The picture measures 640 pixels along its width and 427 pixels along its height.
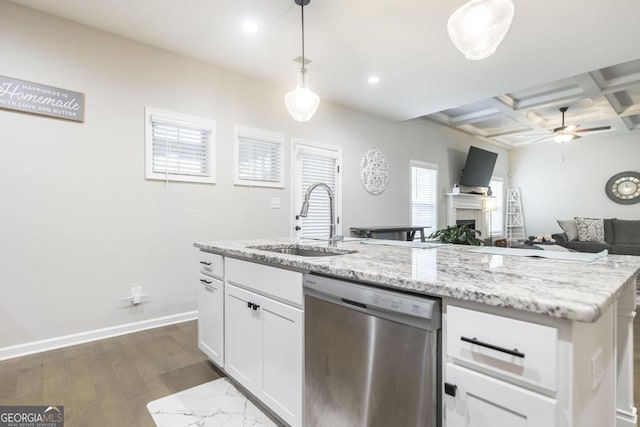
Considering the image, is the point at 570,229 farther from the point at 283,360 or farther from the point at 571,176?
the point at 283,360

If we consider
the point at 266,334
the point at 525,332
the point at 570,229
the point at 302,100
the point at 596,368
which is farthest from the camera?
the point at 570,229

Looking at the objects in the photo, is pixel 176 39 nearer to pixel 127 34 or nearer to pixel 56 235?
pixel 127 34

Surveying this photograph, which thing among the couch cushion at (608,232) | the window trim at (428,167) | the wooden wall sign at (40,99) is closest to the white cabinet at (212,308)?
the wooden wall sign at (40,99)

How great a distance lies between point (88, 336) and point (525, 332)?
325 centimetres

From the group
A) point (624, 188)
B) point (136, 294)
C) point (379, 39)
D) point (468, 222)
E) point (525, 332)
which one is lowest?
point (136, 294)

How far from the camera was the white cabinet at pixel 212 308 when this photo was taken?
78.7 inches

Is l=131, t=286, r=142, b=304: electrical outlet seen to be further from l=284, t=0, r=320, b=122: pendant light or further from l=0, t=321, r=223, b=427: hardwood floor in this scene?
l=284, t=0, r=320, b=122: pendant light

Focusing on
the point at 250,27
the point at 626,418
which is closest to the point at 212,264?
the point at 250,27

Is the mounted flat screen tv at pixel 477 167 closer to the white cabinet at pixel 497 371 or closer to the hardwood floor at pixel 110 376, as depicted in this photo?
the hardwood floor at pixel 110 376

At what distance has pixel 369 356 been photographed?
1.11 m

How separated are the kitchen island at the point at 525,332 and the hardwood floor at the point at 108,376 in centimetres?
151

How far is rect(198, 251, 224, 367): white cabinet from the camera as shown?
2000mm

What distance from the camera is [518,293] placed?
31.6 inches

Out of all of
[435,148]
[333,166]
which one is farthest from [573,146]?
[333,166]
